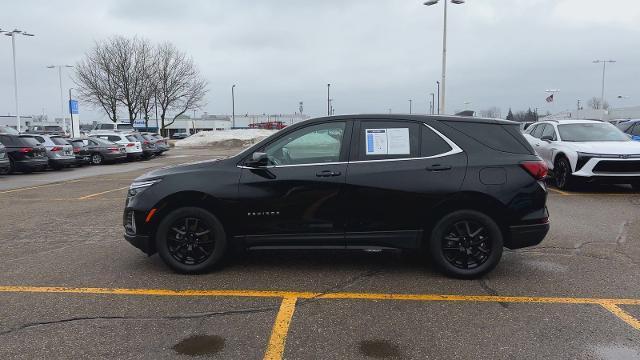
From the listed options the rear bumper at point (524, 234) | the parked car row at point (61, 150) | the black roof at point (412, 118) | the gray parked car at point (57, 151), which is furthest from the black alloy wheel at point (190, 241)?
the gray parked car at point (57, 151)

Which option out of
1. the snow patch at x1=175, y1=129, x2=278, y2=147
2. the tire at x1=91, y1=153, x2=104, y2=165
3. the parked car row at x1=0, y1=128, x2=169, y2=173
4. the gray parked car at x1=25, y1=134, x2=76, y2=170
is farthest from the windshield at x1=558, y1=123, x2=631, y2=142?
the snow patch at x1=175, y1=129, x2=278, y2=147

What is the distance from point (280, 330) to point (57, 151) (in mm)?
19518

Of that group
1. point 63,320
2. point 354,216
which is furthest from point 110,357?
point 354,216

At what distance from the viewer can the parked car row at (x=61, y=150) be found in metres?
18.3

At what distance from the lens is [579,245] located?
636 centimetres

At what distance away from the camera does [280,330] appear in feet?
12.6

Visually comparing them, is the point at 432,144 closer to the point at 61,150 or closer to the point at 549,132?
the point at 549,132

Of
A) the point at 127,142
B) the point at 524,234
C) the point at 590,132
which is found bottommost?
the point at 524,234

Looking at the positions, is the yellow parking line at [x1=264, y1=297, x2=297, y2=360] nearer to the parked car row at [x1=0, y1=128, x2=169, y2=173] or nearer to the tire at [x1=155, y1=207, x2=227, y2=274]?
the tire at [x1=155, y1=207, x2=227, y2=274]

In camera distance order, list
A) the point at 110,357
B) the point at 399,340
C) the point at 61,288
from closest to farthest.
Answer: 1. the point at 110,357
2. the point at 399,340
3. the point at 61,288

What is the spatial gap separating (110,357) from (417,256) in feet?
11.8

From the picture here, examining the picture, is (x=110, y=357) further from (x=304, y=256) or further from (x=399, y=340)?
(x=304, y=256)

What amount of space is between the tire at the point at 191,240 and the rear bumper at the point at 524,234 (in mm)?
2936

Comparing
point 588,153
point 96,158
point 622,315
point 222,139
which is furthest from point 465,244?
point 222,139
